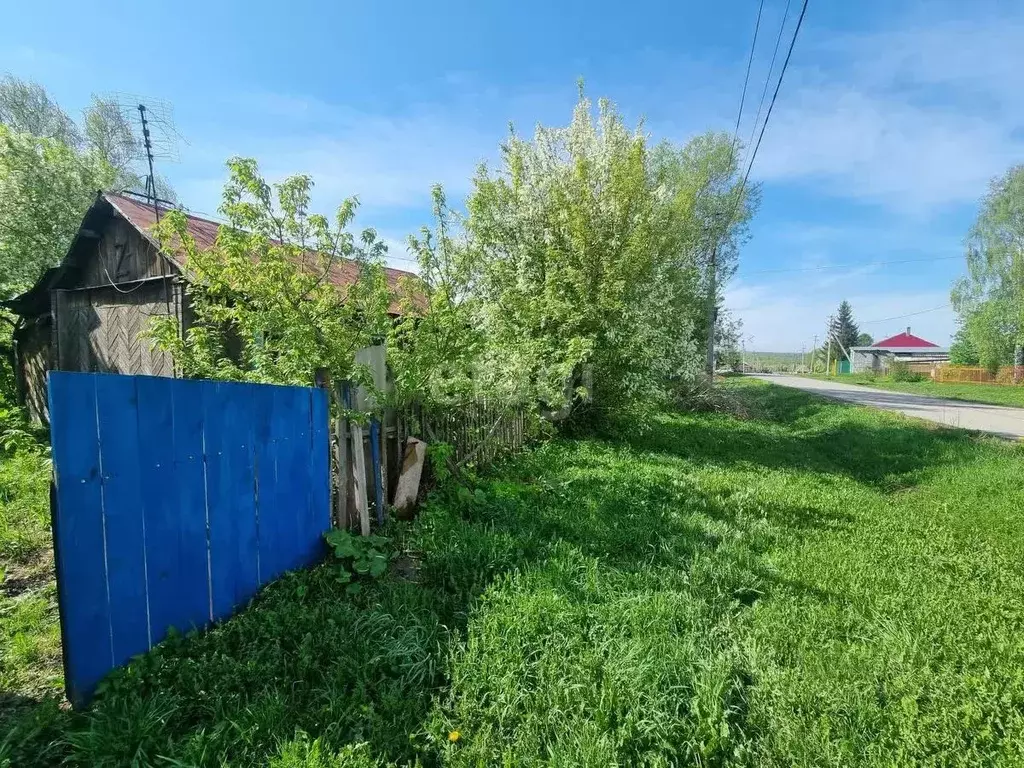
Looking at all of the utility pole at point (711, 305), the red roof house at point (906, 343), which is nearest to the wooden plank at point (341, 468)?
the utility pole at point (711, 305)

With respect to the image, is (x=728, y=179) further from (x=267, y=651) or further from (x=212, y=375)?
(x=267, y=651)

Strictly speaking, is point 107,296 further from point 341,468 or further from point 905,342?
point 905,342

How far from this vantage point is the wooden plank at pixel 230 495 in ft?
9.65

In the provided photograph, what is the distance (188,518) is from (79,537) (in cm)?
58

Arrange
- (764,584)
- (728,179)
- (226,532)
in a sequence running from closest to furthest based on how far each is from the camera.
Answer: (226,532) → (764,584) → (728,179)

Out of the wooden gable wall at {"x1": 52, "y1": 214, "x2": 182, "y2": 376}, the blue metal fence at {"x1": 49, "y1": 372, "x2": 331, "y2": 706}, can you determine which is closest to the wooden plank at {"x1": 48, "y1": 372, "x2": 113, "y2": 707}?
the blue metal fence at {"x1": 49, "y1": 372, "x2": 331, "y2": 706}

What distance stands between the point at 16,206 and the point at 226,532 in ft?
47.0

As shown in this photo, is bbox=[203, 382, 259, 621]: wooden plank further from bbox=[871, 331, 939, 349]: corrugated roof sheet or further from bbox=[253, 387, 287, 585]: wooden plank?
bbox=[871, 331, 939, 349]: corrugated roof sheet

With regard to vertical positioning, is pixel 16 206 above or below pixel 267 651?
above

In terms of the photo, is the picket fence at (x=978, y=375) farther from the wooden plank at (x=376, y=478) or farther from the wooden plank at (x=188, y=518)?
the wooden plank at (x=188, y=518)

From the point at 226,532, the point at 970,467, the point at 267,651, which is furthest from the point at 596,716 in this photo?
the point at 970,467

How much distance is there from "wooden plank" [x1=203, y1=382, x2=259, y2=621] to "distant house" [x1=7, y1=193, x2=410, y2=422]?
7.25 m

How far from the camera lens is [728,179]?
19.0 m

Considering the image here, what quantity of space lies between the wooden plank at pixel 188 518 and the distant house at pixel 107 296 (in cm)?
750
